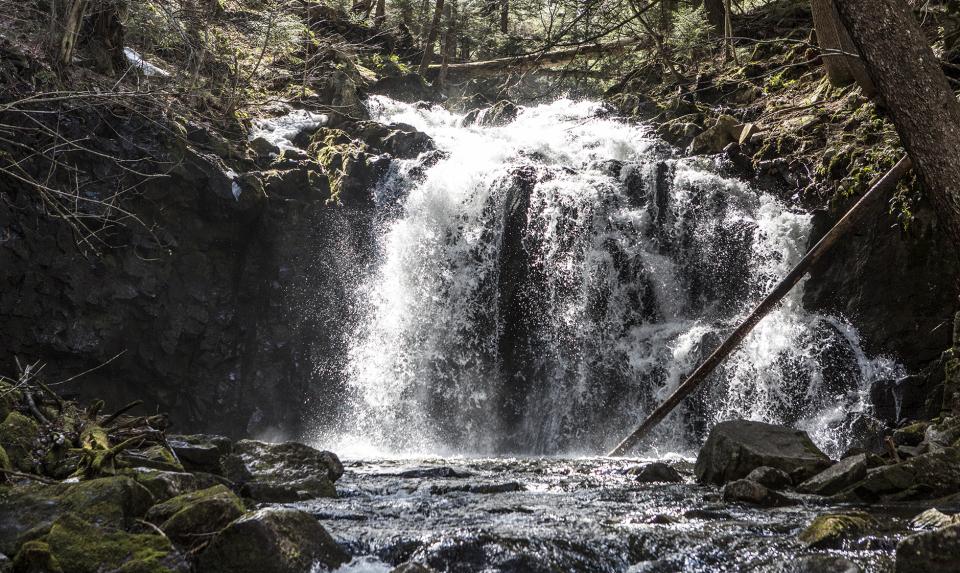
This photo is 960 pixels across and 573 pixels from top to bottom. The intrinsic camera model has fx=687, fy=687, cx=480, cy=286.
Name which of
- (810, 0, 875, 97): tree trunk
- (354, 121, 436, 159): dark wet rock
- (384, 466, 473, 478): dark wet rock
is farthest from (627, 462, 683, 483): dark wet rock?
(354, 121, 436, 159): dark wet rock

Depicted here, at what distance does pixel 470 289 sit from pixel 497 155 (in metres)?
4.15

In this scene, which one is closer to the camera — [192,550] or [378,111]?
[192,550]

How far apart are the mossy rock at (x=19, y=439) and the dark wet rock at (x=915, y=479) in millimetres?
7187

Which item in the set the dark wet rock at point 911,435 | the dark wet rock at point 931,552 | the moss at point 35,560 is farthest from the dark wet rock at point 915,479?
the moss at point 35,560

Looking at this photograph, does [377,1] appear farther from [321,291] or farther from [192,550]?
[192,550]

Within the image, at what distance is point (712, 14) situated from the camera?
1678 centimetres

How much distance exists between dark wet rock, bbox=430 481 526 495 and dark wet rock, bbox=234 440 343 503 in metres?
1.16

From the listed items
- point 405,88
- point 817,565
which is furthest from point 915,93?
point 405,88

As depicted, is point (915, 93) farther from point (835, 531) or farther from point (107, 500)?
point (107, 500)

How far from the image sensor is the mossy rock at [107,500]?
449cm

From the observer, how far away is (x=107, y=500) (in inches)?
181

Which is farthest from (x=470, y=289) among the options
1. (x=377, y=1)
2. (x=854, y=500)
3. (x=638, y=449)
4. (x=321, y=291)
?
(x=377, y=1)

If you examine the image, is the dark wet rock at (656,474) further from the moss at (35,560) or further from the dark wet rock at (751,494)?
the moss at (35,560)

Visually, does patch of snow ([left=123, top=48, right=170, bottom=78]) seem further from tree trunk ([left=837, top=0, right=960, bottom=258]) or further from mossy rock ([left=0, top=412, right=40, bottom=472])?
tree trunk ([left=837, top=0, right=960, bottom=258])
